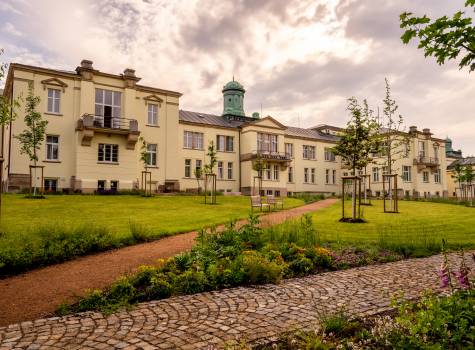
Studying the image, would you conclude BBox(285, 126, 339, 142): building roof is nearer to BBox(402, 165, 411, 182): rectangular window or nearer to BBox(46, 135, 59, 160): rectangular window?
BBox(402, 165, 411, 182): rectangular window

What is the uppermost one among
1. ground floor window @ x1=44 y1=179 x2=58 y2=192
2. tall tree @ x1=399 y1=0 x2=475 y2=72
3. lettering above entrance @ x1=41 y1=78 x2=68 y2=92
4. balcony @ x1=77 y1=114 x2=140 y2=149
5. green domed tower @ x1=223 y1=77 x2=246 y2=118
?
green domed tower @ x1=223 y1=77 x2=246 y2=118

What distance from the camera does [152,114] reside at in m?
35.0

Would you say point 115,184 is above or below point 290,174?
below

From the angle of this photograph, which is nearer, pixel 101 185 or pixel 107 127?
pixel 101 185

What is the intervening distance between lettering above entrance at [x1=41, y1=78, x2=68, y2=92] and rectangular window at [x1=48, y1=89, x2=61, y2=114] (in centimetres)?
41

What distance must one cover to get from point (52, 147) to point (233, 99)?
2658cm

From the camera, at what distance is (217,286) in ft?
20.8

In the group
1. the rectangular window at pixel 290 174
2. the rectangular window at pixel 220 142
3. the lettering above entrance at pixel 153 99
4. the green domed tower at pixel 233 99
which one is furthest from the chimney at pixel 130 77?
the rectangular window at pixel 290 174

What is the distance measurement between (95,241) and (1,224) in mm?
5162

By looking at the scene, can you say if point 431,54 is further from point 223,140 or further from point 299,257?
point 223,140

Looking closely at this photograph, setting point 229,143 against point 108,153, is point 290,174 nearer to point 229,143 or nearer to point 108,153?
point 229,143

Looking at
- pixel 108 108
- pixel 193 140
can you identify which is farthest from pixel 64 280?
pixel 193 140

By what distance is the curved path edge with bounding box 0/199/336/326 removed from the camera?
5.53 meters

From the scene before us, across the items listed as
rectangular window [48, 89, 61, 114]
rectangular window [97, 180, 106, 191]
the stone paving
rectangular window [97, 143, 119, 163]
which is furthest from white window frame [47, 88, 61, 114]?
the stone paving
